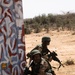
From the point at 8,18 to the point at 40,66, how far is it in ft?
3.87

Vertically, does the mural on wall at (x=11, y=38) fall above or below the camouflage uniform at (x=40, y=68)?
above

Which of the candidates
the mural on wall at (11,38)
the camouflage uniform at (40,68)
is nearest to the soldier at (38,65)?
the camouflage uniform at (40,68)

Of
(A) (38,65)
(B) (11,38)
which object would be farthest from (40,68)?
(B) (11,38)

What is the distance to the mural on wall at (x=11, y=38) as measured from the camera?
19.6 feet

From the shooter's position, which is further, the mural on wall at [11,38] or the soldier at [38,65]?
the mural on wall at [11,38]

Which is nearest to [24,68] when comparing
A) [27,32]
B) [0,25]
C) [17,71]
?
[17,71]

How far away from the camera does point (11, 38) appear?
607cm

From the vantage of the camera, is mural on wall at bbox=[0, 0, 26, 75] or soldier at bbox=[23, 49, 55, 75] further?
mural on wall at bbox=[0, 0, 26, 75]

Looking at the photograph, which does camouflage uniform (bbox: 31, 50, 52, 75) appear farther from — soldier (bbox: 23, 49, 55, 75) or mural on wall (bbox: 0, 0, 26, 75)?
mural on wall (bbox: 0, 0, 26, 75)

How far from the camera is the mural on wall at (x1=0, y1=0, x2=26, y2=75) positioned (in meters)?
5.96

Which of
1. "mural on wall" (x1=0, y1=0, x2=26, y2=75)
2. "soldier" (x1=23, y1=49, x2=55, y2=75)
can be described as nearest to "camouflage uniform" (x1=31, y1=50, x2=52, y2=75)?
"soldier" (x1=23, y1=49, x2=55, y2=75)

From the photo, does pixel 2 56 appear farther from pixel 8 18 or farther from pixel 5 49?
pixel 8 18

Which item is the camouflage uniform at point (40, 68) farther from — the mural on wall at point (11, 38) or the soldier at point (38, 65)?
the mural on wall at point (11, 38)

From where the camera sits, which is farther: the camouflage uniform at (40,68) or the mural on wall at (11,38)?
the mural on wall at (11,38)
